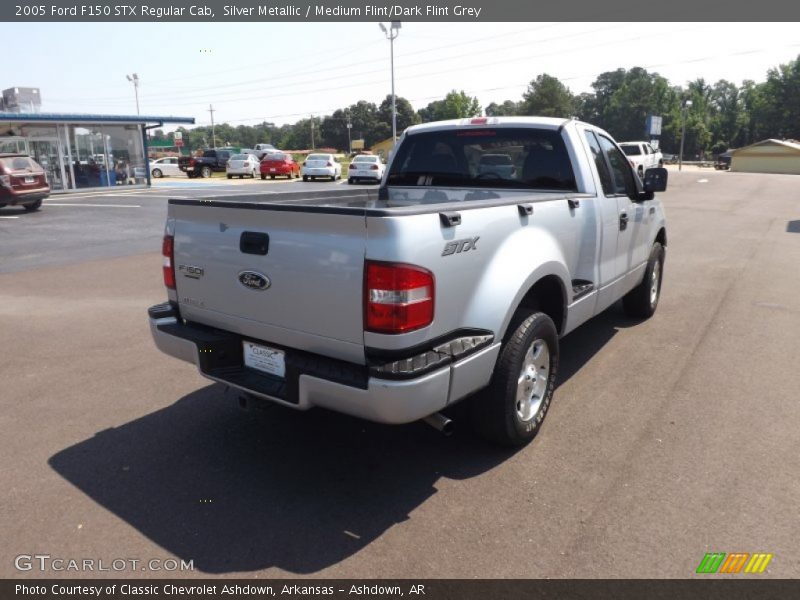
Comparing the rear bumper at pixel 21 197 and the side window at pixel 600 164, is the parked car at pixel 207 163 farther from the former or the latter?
the side window at pixel 600 164

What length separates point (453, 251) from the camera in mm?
2902

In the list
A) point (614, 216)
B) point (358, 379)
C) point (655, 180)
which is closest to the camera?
point (358, 379)

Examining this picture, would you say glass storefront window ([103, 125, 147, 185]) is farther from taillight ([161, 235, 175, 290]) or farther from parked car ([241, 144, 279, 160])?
taillight ([161, 235, 175, 290])

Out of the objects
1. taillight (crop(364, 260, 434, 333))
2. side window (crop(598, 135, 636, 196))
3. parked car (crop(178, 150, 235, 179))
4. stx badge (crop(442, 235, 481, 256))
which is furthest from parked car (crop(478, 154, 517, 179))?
parked car (crop(178, 150, 235, 179))

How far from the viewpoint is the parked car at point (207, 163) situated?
40375 mm

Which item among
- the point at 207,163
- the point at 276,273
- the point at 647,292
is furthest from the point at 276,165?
the point at 276,273

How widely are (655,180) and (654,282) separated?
4.73 ft

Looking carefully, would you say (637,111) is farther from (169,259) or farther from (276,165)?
(169,259)

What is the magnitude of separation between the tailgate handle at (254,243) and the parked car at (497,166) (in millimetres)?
2419

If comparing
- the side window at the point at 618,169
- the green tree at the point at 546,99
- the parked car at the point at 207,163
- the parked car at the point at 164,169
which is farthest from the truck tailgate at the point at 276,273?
the green tree at the point at 546,99

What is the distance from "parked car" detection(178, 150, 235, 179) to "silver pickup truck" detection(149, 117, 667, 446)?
38811mm

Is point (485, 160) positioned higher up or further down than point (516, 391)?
higher up

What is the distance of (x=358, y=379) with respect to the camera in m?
2.81
